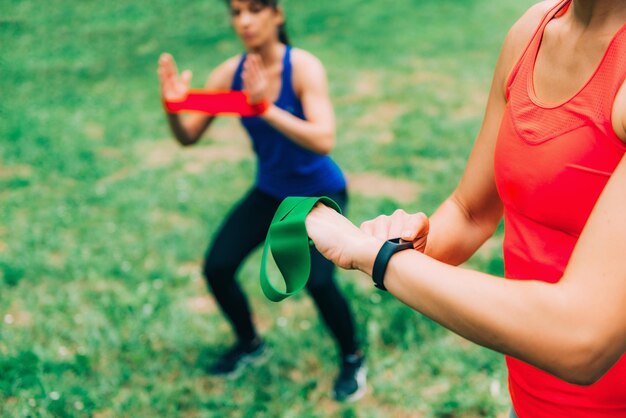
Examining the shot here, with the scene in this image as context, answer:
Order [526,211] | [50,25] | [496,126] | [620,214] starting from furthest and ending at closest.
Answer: [50,25] < [496,126] < [526,211] < [620,214]

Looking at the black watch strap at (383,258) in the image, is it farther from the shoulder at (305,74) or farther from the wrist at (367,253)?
the shoulder at (305,74)

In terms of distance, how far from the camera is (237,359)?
3.52m

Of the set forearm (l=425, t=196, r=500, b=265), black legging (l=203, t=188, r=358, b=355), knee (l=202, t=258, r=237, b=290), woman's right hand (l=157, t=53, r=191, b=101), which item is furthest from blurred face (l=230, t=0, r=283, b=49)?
forearm (l=425, t=196, r=500, b=265)

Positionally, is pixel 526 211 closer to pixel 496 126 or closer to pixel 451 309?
pixel 496 126

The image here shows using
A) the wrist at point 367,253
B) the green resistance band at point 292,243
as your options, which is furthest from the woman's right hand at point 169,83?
the wrist at point 367,253

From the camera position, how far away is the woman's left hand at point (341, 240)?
114 centimetres

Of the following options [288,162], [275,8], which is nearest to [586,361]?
[288,162]

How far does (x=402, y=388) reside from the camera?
3.28 meters

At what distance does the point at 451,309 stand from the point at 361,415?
231 centimetres

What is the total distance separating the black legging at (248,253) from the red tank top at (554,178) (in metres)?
1.59

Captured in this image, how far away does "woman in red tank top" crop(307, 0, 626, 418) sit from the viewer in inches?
38.4

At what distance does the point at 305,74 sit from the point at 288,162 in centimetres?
43

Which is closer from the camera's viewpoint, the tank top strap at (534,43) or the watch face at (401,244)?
the watch face at (401,244)

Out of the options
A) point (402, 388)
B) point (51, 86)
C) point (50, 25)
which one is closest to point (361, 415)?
point (402, 388)
